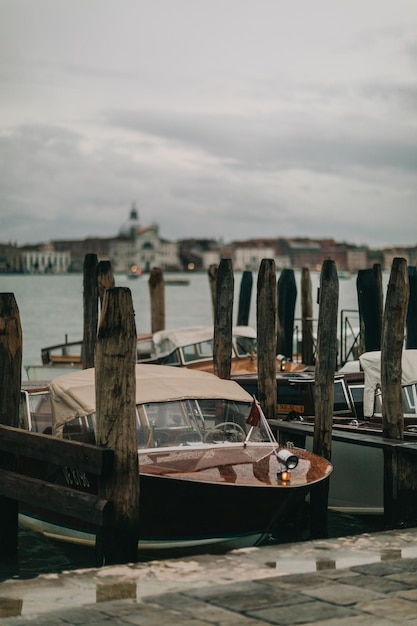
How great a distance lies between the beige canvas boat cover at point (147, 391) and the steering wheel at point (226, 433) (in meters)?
0.32

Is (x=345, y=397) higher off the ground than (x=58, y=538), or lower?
higher

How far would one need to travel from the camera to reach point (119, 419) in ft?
27.8

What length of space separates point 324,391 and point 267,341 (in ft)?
6.53

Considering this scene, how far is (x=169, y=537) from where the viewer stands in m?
9.88

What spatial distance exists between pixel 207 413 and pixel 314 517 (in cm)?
189

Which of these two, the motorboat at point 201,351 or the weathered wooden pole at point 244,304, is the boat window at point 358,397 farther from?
the weathered wooden pole at point 244,304

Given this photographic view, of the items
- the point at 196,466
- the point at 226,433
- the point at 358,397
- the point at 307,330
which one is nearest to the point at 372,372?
the point at 358,397

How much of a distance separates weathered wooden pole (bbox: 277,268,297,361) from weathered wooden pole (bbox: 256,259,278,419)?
28.2 ft

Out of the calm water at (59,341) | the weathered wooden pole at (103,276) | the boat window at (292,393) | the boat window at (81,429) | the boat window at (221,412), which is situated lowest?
the calm water at (59,341)

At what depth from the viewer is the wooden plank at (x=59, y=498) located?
8328mm

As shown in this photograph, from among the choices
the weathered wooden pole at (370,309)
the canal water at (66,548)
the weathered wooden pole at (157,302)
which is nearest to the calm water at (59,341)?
the canal water at (66,548)

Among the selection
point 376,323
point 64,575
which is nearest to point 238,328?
point 376,323

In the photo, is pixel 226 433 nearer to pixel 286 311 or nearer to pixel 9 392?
pixel 9 392

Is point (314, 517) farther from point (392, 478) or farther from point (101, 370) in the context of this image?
point (101, 370)
